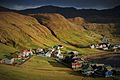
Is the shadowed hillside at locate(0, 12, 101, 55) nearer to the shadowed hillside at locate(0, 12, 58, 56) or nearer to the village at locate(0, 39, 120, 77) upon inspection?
the shadowed hillside at locate(0, 12, 58, 56)

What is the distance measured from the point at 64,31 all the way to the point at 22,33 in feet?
135

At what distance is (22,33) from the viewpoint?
128500 mm

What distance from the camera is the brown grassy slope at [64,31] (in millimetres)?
147250

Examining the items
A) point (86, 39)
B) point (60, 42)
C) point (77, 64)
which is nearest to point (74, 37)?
point (86, 39)

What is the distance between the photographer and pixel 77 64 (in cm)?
7819

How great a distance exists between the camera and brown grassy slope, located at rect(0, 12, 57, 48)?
11425 cm

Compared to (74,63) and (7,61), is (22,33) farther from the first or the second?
(74,63)

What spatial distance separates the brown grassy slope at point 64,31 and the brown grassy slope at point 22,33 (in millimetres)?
6826

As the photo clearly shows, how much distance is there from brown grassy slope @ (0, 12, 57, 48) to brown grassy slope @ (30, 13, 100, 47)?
6826 mm

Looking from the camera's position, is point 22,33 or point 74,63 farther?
point 22,33

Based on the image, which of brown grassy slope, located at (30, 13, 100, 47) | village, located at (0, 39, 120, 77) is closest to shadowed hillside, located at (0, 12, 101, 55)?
brown grassy slope, located at (30, 13, 100, 47)

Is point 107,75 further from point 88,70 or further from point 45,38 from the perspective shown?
point 45,38

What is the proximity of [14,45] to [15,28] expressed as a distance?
2329 centimetres

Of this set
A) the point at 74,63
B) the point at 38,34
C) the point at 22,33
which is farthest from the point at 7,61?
the point at 38,34
